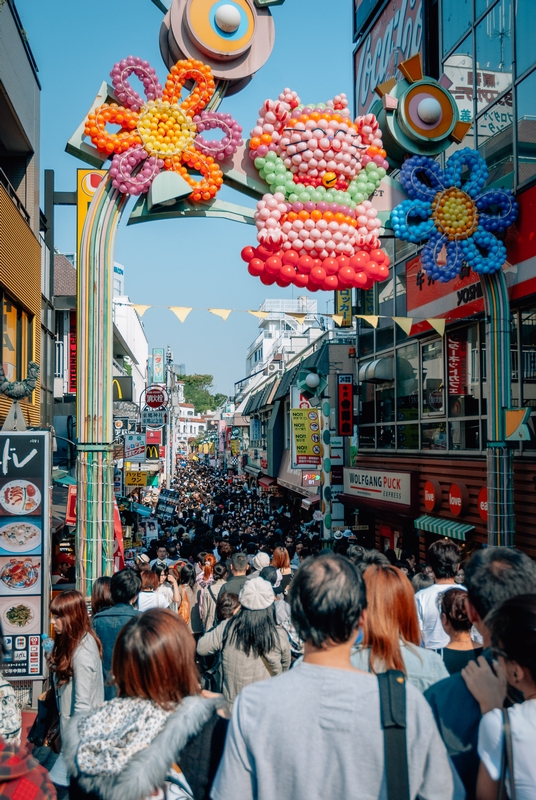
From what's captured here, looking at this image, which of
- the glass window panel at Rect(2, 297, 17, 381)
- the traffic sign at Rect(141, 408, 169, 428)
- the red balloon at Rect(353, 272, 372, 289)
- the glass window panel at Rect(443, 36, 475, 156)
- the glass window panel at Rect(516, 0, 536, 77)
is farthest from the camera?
the traffic sign at Rect(141, 408, 169, 428)

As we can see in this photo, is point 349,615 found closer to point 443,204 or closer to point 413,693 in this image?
point 413,693

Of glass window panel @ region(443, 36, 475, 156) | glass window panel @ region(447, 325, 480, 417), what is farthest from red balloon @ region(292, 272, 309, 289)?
glass window panel @ region(443, 36, 475, 156)

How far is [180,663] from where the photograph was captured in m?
2.78

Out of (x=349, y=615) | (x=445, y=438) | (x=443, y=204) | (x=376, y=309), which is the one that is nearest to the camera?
(x=349, y=615)

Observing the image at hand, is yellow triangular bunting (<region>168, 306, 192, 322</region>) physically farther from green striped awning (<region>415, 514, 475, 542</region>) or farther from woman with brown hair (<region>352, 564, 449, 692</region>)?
woman with brown hair (<region>352, 564, 449, 692</region>)

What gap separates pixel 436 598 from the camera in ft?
16.6

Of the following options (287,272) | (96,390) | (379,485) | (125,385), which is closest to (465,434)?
(379,485)

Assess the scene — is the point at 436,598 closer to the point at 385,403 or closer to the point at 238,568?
the point at 238,568

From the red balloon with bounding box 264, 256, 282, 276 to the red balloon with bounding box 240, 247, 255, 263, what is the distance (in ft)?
0.80

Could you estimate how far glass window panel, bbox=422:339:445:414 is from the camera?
14812 mm

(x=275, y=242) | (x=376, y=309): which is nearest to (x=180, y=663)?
(x=275, y=242)

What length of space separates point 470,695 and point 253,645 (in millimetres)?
2524

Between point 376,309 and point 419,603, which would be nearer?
point 419,603

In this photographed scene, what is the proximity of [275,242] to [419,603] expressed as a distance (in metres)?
6.62
